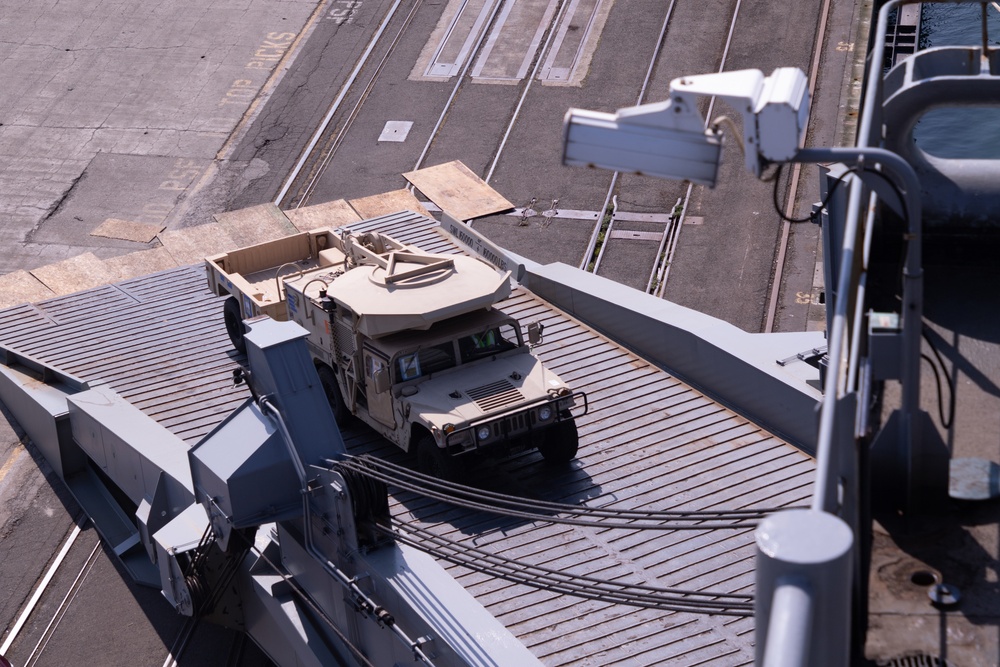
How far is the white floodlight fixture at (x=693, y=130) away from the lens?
5.94 meters

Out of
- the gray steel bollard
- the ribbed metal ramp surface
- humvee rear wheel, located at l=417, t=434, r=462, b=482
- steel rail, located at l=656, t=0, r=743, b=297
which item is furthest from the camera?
steel rail, located at l=656, t=0, r=743, b=297

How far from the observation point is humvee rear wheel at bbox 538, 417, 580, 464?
1356 centimetres

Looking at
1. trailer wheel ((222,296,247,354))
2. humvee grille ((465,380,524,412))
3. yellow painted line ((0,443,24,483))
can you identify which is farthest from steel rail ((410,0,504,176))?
humvee grille ((465,380,524,412))

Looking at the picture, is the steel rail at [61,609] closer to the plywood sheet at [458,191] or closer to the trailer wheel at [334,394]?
the trailer wheel at [334,394]

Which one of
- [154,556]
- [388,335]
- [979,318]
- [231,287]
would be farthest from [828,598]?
[231,287]

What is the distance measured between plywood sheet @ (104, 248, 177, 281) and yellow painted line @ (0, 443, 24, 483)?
3010 millimetres

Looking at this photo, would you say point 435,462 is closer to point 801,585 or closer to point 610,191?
point 801,585

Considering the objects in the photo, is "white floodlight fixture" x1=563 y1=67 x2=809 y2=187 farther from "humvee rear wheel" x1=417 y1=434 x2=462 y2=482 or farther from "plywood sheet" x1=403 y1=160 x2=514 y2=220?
"plywood sheet" x1=403 y1=160 x2=514 y2=220

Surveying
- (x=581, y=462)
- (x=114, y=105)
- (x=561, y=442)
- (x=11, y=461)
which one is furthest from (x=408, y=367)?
(x=114, y=105)

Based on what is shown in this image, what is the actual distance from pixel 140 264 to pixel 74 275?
103cm

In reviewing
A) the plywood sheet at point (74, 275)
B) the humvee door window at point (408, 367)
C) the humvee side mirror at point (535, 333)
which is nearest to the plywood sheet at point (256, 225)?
the plywood sheet at point (74, 275)

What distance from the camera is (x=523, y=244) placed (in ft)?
76.1

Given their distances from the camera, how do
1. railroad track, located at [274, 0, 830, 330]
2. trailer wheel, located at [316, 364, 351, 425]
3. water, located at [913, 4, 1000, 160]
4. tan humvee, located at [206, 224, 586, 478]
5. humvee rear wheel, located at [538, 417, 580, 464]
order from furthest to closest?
water, located at [913, 4, 1000, 160], railroad track, located at [274, 0, 830, 330], trailer wheel, located at [316, 364, 351, 425], humvee rear wheel, located at [538, 417, 580, 464], tan humvee, located at [206, 224, 586, 478]

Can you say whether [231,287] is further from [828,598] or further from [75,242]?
[828,598]
